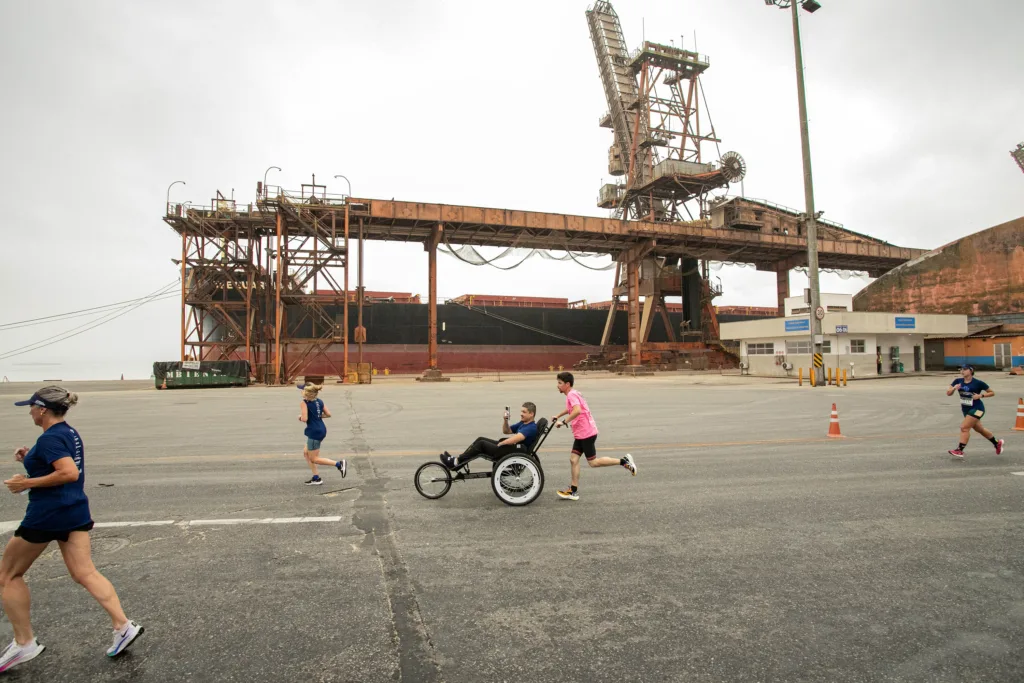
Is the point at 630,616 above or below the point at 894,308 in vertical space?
below

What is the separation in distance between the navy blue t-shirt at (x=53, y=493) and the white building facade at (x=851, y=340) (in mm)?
36327

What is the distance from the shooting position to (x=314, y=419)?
25.1ft

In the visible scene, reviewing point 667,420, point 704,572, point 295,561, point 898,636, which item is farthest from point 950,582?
point 667,420

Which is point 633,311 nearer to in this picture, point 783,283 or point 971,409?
point 783,283

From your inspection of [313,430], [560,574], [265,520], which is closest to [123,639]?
[265,520]

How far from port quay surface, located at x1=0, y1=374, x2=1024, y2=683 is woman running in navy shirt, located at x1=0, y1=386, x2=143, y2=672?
170 millimetres

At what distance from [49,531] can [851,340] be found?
4059cm

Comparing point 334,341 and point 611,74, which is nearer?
point 334,341

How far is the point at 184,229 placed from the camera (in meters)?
36.6

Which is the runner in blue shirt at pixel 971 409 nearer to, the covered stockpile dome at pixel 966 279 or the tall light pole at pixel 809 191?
the tall light pole at pixel 809 191

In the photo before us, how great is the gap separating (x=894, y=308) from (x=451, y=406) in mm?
50581

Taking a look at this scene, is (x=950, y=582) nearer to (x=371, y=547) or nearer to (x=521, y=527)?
(x=521, y=527)

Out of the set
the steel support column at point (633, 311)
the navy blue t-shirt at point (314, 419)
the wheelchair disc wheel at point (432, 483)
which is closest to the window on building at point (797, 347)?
the steel support column at point (633, 311)

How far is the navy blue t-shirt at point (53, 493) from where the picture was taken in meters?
3.07
